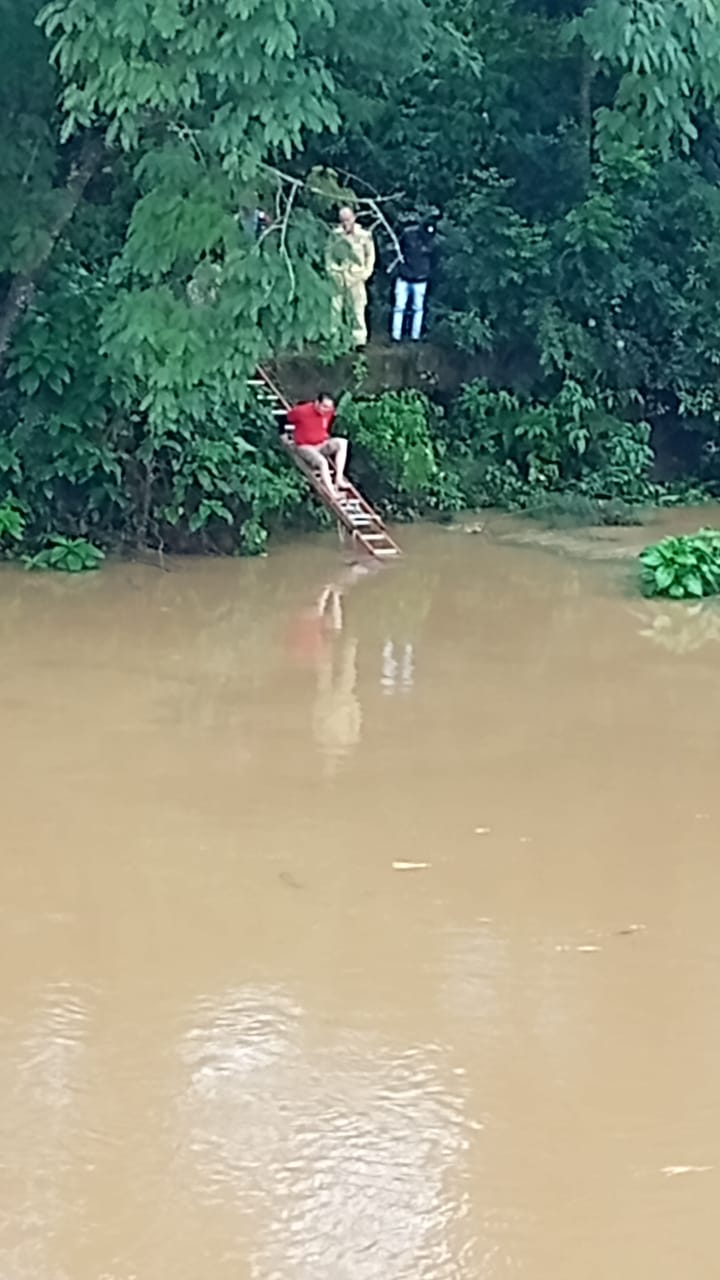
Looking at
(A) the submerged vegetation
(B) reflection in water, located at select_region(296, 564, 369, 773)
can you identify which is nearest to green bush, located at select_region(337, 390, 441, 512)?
(A) the submerged vegetation

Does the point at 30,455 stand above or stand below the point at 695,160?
below

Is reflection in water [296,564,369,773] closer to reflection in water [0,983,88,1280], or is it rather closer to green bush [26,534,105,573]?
green bush [26,534,105,573]

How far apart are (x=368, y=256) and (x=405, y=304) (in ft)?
3.98

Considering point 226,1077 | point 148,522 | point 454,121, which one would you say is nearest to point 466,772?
point 226,1077

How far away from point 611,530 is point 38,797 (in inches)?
308

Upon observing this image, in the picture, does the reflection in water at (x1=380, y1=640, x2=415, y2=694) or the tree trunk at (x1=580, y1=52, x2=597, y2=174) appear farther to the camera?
the tree trunk at (x1=580, y1=52, x2=597, y2=174)

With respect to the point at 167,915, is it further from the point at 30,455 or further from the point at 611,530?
the point at 611,530

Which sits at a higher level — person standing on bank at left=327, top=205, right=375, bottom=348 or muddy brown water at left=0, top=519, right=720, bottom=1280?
person standing on bank at left=327, top=205, right=375, bottom=348

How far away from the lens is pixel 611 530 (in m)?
14.4

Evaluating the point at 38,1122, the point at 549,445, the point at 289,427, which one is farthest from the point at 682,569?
the point at 38,1122

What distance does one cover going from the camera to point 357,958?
5812 millimetres

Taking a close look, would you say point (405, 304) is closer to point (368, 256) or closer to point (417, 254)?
point (417, 254)

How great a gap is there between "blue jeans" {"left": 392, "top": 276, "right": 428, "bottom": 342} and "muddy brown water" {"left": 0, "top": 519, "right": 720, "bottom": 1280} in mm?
6136

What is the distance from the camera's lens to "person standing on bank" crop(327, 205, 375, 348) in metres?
12.1
